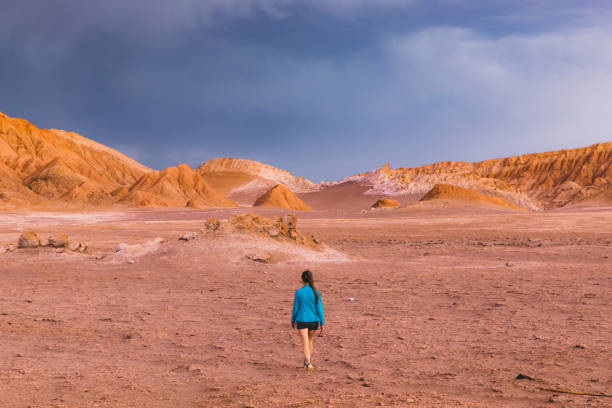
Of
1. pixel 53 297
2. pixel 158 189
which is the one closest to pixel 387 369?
pixel 53 297

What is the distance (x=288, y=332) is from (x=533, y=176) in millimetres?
150118

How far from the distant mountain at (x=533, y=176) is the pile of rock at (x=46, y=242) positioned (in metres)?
84.6

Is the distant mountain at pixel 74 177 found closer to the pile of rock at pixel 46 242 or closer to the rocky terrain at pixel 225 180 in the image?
the rocky terrain at pixel 225 180

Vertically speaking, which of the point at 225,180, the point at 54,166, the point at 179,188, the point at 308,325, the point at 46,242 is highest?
the point at 225,180

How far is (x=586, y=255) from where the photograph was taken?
18.4 m

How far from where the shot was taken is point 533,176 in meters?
141

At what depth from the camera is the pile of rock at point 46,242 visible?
59.5ft

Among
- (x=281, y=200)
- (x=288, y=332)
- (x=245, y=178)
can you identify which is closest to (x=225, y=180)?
(x=245, y=178)

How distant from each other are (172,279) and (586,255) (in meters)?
15.4

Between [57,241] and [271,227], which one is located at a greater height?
[271,227]

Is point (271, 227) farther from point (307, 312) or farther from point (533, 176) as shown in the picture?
point (533, 176)

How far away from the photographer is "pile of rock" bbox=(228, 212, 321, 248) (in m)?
19.0

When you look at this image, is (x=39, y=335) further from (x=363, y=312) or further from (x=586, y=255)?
(x=586, y=255)

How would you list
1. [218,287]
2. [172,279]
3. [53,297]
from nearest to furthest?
1. [53,297]
2. [218,287]
3. [172,279]
